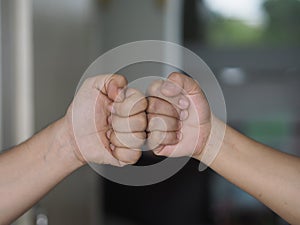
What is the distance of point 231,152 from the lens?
81 cm

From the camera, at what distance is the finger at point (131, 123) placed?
2.49 feet

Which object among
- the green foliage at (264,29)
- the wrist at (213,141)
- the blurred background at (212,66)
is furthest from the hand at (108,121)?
the green foliage at (264,29)

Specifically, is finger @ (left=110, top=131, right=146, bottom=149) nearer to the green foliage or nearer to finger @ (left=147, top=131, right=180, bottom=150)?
finger @ (left=147, top=131, right=180, bottom=150)

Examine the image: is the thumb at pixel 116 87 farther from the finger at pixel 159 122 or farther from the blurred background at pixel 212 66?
the blurred background at pixel 212 66

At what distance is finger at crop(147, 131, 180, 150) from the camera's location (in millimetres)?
785

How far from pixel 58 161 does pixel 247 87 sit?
2840mm

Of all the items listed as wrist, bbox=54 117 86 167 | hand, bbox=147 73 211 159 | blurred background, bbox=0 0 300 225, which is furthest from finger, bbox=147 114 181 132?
blurred background, bbox=0 0 300 225

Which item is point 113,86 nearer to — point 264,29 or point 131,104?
point 131,104

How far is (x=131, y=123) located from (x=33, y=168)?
0.53 ft

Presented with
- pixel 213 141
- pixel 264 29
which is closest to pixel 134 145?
pixel 213 141

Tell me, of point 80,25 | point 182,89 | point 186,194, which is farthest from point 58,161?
point 186,194

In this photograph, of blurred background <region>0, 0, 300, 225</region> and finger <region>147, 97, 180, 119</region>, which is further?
blurred background <region>0, 0, 300, 225</region>

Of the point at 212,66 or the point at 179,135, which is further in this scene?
the point at 212,66

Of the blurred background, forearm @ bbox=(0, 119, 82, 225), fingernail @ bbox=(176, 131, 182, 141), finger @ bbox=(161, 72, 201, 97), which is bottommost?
the blurred background
